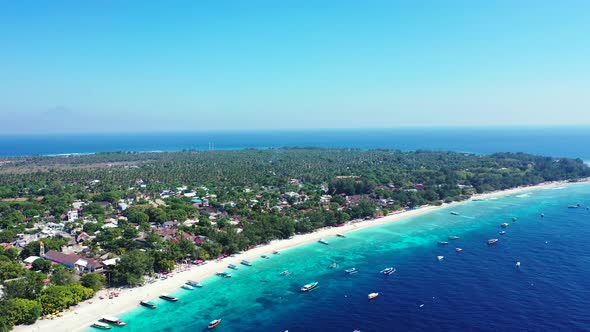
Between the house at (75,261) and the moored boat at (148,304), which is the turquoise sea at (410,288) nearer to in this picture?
the moored boat at (148,304)

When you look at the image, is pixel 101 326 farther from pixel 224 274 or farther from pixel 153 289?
pixel 224 274

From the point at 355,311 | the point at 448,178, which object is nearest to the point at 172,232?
the point at 355,311

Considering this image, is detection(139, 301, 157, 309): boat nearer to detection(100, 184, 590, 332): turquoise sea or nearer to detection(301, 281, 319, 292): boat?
detection(100, 184, 590, 332): turquoise sea

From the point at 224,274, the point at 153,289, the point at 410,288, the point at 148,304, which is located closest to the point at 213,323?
the point at 148,304

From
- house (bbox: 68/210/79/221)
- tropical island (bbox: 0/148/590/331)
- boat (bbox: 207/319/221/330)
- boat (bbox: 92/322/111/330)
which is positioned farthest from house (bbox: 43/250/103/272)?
house (bbox: 68/210/79/221)

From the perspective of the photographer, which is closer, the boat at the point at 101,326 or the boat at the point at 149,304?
the boat at the point at 101,326

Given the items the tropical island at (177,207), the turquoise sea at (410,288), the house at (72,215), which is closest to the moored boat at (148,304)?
the turquoise sea at (410,288)
